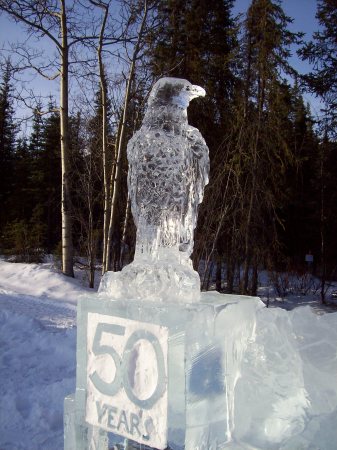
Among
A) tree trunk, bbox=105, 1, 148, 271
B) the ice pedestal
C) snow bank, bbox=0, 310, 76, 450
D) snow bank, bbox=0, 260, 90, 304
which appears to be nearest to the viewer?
the ice pedestal

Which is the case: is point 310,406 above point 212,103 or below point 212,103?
below

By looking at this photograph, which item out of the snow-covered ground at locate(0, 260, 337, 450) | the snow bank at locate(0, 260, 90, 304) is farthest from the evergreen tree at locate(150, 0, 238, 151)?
the snow-covered ground at locate(0, 260, 337, 450)

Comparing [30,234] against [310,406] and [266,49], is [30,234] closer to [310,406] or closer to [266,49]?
[266,49]

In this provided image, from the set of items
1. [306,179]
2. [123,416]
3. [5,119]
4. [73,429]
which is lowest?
[73,429]

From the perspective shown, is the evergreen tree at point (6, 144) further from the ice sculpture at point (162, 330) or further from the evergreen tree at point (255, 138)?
the ice sculpture at point (162, 330)

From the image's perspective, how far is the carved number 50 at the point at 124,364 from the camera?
6.41ft

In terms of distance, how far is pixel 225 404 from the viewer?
6.57 ft

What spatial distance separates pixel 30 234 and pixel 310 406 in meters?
14.2

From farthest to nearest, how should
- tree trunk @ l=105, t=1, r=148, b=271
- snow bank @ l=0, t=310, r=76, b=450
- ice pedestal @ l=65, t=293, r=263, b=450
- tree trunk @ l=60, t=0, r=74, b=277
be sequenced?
tree trunk @ l=60, t=0, r=74, b=277 < tree trunk @ l=105, t=1, r=148, b=271 < snow bank @ l=0, t=310, r=76, b=450 < ice pedestal @ l=65, t=293, r=263, b=450

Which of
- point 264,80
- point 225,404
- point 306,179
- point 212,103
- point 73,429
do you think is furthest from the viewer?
point 306,179

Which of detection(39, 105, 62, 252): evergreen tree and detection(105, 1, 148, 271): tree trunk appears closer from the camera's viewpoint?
detection(105, 1, 148, 271): tree trunk

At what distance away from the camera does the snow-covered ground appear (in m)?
1.97

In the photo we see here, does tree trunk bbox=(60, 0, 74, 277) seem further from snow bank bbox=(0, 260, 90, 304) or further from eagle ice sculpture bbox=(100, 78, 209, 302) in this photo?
eagle ice sculpture bbox=(100, 78, 209, 302)

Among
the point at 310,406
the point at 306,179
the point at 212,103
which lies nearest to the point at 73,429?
the point at 310,406
